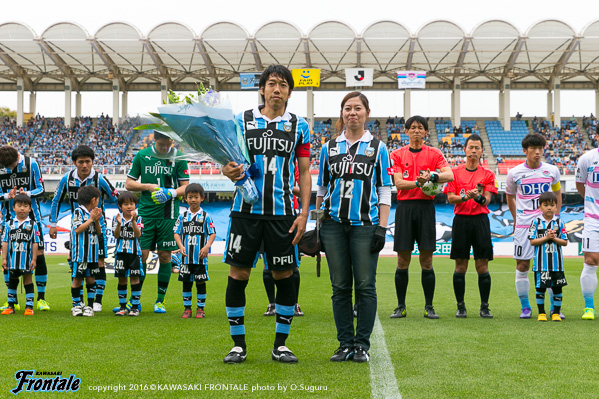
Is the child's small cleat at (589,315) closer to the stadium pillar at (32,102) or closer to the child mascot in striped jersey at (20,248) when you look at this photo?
the child mascot in striped jersey at (20,248)

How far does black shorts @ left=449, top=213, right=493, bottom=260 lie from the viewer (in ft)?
21.4

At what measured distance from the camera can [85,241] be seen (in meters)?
6.45

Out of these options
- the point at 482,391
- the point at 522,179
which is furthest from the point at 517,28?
the point at 482,391

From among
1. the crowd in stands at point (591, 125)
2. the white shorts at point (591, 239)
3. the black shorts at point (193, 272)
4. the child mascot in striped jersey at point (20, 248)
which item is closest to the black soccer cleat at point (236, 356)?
the black shorts at point (193, 272)

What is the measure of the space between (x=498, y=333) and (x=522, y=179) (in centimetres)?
225

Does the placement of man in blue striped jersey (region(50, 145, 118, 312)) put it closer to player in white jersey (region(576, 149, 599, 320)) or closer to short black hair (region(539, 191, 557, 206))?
short black hair (region(539, 191, 557, 206))

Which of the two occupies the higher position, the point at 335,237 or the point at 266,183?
the point at 266,183

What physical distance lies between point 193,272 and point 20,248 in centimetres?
203

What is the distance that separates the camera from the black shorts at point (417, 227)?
244 inches

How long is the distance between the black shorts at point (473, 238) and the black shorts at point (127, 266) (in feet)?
12.1

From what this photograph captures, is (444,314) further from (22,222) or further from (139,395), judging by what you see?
(22,222)

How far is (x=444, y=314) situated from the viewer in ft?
22.1

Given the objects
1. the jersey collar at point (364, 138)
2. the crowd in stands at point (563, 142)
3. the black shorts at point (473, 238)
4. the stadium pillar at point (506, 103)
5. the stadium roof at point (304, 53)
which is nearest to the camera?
the jersey collar at point (364, 138)

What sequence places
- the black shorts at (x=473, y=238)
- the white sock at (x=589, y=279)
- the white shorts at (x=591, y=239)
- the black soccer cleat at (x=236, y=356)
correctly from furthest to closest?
1. the black shorts at (x=473, y=238)
2. the white sock at (x=589, y=279)
3. the white shorts at (x=591, y=239)
4. the black soccer cleat at (x=236, y=356)
